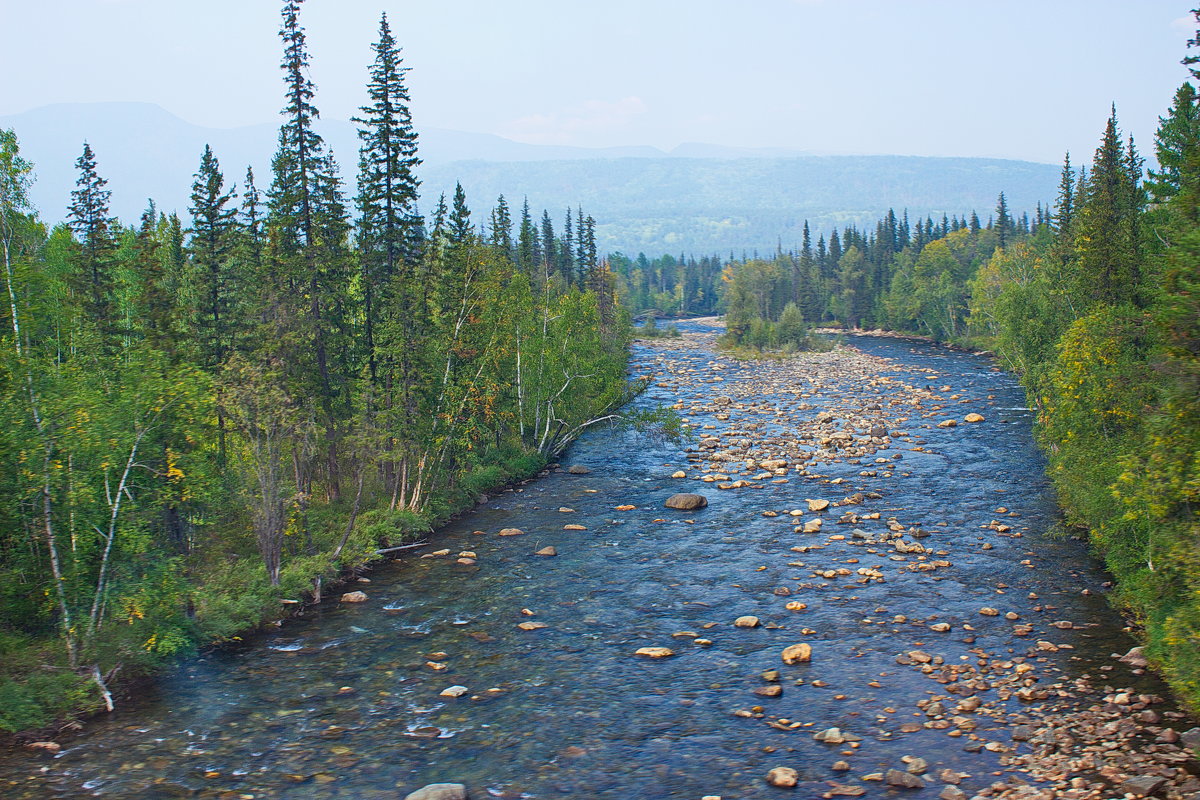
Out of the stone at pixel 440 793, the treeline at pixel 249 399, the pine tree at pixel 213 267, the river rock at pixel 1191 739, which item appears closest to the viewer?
the stone at pixel 440 793

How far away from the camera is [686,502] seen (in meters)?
34.3

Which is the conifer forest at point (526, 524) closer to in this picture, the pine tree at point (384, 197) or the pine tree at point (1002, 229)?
the pine tree at point (384, 197)

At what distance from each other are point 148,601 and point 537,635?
31.3 feet

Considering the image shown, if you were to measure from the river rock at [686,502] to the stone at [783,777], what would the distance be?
18910mm

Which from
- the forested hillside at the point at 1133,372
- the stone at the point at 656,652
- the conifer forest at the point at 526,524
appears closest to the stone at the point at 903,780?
the conifer forest at the point at 526,524

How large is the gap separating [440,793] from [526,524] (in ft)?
59.2

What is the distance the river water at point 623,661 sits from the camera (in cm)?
1574

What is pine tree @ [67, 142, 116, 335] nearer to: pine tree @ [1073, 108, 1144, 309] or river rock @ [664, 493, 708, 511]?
river rock @ [664, 493, 708, 511]

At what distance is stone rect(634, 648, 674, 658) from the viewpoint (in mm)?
20906

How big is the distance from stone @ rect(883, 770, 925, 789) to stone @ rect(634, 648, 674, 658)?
686cm

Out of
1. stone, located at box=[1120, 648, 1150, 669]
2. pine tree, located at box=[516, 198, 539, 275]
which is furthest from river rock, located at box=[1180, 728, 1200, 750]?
pine tree, located at box=[516, 198, 539, 275]

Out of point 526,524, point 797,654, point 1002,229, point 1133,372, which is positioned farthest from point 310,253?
point 1002,229

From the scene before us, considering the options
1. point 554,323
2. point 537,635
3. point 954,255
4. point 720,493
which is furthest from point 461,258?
point 954,255

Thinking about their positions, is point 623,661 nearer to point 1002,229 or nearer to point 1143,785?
point 1143,785
